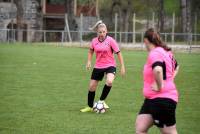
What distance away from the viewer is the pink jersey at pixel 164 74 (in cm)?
722

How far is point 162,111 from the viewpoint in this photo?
7293 millimetres

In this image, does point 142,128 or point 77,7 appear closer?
point 142,128

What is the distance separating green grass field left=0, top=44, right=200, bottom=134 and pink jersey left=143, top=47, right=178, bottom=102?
3.30m

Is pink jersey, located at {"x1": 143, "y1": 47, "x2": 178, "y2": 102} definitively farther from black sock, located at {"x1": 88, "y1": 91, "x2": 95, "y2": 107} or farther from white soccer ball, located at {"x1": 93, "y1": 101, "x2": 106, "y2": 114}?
black sock, located at {"x1": 88, "y1": 91, "x2": 95, "y2": 107}

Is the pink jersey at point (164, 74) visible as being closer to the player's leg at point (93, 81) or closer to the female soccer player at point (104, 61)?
the female soccer player at point (104, 61)

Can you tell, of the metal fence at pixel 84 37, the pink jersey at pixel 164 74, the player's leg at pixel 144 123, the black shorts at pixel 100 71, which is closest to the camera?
the pink jersey at pixel 164 74

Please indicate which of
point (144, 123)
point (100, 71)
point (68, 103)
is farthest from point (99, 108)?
point (144, 123)

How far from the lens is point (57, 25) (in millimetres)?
67500

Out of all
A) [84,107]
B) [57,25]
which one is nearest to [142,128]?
[84,107]

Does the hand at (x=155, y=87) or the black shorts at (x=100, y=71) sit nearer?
the hand at (x=155, y=87)

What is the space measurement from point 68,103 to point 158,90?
723 centimetres

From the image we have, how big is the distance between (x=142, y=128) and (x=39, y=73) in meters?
15.6

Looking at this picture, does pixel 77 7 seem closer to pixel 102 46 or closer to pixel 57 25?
pixel 57 25

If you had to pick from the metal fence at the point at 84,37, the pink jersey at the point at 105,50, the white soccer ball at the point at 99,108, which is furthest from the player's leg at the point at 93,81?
the metal fence at the point at 84,37
